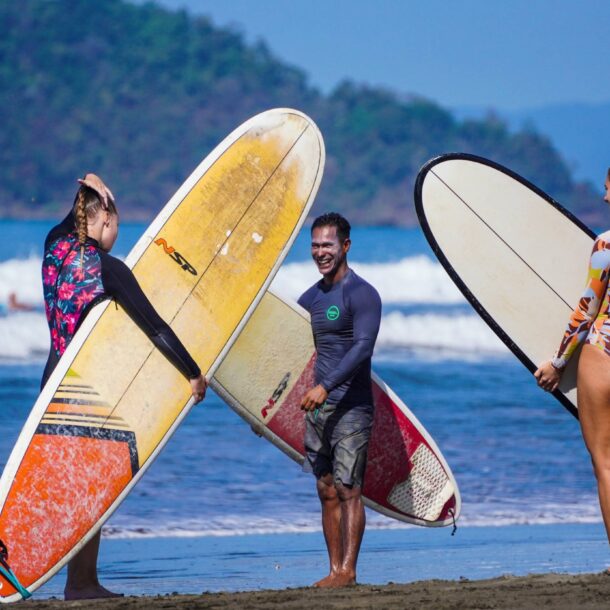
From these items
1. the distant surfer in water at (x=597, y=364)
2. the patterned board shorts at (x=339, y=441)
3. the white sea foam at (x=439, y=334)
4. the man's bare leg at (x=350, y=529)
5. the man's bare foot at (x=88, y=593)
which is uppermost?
the white sea foam at (x=439, y=334)

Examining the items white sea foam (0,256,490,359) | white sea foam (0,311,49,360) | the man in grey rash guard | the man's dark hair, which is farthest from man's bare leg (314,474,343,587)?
white sea foam (0,256,490,359)

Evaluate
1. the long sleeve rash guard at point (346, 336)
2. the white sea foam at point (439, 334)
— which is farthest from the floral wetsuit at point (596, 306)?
the white sea foam at point (439, 334)

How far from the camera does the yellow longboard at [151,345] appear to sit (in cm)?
503

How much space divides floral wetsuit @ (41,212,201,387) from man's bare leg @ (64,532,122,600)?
711 millimetres

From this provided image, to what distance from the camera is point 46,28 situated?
3750 inches

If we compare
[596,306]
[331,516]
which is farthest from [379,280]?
[596,306]

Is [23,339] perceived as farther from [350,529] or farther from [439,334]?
[350,529]

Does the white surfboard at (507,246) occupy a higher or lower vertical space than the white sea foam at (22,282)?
lower

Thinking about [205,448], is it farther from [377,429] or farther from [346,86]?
[346,86]

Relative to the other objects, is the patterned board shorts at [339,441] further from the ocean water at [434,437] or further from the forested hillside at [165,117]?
the forested hillside at [165,117]

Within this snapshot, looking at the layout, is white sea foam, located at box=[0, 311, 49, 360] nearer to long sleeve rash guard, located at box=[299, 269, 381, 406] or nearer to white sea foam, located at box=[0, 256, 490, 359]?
white sea foam, located at box=[0, 256, 490, 359]

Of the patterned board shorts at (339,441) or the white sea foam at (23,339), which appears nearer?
the patterned board shorts at (339,441)

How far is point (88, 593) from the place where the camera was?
522cm

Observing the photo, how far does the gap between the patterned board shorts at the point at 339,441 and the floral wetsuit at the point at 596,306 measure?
89 cm
